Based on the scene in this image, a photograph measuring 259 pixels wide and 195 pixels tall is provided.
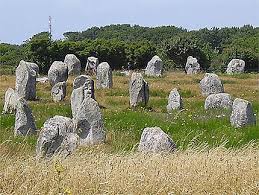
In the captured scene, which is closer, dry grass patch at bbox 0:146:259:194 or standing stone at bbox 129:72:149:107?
dry grass patch at bbox 0:146:259:194

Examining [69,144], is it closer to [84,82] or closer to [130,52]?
[84,82]

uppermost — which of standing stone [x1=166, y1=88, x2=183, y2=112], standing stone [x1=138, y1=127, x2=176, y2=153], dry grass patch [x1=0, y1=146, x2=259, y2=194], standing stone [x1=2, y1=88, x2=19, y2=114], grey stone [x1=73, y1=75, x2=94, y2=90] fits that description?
dry grass patch [x1=0, y1=146, x2=259, y2=194]

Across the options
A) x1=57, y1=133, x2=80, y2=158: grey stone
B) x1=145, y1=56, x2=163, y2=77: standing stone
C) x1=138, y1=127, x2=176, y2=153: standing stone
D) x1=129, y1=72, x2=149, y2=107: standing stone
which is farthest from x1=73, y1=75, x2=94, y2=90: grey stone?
x1=145, y1=56, x2=163, y2=77: standing stone

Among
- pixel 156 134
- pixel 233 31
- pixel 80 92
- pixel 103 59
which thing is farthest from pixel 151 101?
pixel 233 31

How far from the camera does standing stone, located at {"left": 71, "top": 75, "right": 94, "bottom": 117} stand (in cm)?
1765

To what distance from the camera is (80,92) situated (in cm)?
1823

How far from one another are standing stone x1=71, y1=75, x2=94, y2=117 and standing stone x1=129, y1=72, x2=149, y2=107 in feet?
6.33

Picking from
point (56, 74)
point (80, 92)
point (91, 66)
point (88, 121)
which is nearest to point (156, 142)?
point (88, 121)

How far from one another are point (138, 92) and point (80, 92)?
2.88 meters

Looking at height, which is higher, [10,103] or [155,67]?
[10,103]

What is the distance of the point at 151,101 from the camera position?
21.7 m

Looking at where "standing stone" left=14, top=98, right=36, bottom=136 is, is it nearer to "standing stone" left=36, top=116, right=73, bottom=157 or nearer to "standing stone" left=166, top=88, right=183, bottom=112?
"standing stone" left=36, top=116, right=73, bottom=157

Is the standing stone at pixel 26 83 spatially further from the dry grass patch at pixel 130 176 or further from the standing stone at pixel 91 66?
the dry grass patch at pixel 130 176

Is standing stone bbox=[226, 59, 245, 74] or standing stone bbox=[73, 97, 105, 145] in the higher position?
standing stone bbox=[73, 97, 105, 145]
